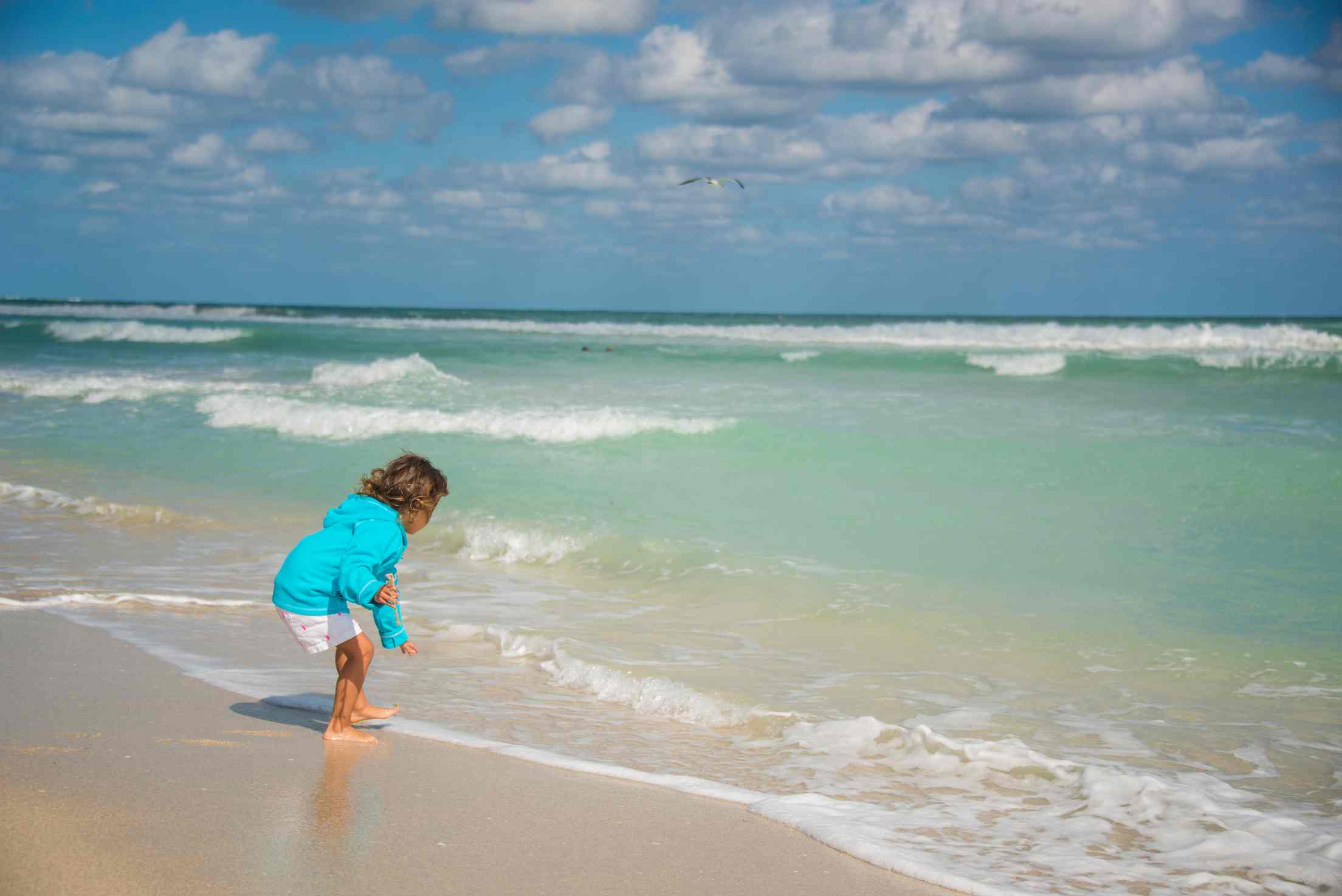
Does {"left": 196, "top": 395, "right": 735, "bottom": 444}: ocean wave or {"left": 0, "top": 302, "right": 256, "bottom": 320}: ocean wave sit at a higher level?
{"left": 0, "top": 302, "right": 256, "bottom": 320}: ocean wave

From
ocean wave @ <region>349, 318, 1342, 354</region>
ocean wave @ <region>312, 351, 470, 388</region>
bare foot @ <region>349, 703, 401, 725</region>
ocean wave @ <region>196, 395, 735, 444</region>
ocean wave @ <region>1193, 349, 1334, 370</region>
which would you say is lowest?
bare foot @ <region>349, 703, 401, 725</region>

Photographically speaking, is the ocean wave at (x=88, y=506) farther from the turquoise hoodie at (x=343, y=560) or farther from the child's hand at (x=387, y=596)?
the child's hand at (x=387, y=596)

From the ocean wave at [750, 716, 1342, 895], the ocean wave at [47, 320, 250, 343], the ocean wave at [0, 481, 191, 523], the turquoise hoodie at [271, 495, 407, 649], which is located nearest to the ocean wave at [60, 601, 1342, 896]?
the ocean wave at [750, 716, 1342, 895]

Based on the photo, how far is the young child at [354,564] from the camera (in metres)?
4.05

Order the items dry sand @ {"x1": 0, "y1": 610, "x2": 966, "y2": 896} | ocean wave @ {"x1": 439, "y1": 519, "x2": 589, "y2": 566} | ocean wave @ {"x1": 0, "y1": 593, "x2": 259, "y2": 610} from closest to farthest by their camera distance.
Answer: dry sand @ {"x1": 0, "y1": 610, "x2": 966, "y2": 896}, ocean wave @ {"x1": 0, "y1": 593, "x2": 259, "y2": 610}, ocean wave @ {"x1": 439, "y1": 519, "x2": 589, "y2": 566}

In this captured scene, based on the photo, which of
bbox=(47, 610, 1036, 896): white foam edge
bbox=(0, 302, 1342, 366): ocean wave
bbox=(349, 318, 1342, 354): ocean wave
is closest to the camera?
bbox=(47, 610, 1036, 896): white foam edge

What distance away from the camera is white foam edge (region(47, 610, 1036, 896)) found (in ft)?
10.9

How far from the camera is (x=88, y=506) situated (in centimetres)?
968

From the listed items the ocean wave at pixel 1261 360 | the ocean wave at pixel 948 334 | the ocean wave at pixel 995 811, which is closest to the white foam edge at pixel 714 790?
the ocean wave at pixel 995 811

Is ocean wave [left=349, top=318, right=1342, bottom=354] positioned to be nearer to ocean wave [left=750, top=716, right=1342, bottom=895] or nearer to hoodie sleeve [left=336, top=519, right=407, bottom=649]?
ocean wave [left=750, top=716, right=1342, bottom=895]

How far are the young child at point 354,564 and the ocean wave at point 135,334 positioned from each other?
38.0 meters

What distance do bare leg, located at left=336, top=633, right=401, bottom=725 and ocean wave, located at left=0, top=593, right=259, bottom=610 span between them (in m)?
2.60

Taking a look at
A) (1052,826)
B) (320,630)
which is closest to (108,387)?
(320,630)

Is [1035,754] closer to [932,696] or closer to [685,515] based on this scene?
[932,696]
